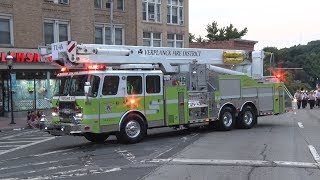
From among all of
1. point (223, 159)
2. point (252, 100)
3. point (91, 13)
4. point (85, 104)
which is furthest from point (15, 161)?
point (91, 13)

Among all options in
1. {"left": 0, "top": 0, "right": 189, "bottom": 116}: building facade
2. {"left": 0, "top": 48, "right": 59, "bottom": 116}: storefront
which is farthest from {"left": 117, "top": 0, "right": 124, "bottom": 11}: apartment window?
{"left": 0, "top": 48, "right": 59, "bottom": 116}: storefront

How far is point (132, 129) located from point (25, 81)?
1825 centimetres

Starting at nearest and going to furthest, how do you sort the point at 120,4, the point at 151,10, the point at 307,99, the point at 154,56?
the point at 154,56, the point at 120,4, the point at 307,99, the point at 151,10

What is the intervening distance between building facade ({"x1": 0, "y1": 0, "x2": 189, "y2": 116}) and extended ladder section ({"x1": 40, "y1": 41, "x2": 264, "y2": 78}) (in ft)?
34.4

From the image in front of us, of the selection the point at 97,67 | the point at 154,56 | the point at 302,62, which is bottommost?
the point at 97,67

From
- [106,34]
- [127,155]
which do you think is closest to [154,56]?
[127,155]

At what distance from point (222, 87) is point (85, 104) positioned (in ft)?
20.5

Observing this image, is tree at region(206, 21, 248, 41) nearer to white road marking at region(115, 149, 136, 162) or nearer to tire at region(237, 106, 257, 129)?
tire at region(237, 106, 257, 129)

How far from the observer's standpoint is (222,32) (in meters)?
73.1

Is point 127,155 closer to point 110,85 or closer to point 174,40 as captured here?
point 110,85

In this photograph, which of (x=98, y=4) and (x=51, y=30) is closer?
(x=51, y=30)

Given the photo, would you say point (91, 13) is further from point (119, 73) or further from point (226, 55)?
point (119, 73)

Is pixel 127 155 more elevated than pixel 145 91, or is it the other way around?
pixel 145 91

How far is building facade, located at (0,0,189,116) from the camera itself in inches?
1182
